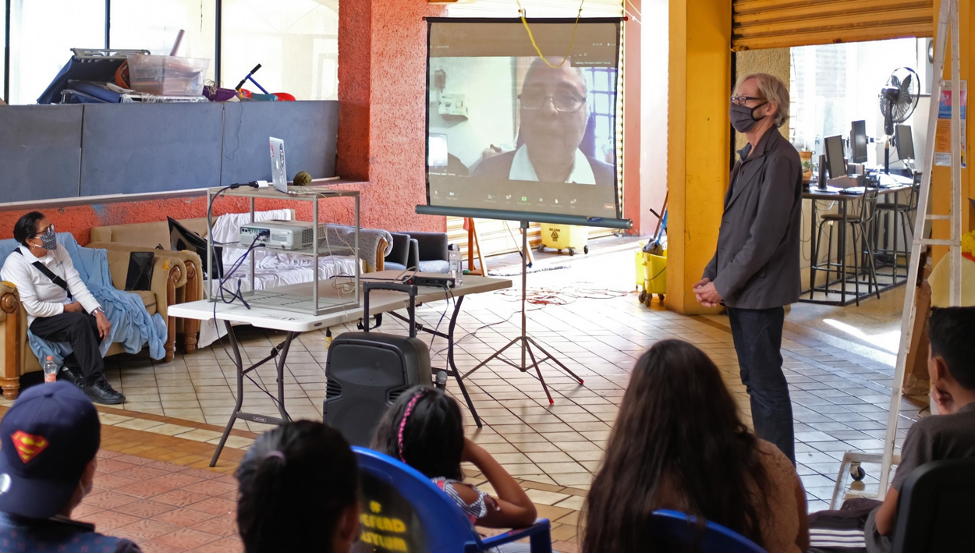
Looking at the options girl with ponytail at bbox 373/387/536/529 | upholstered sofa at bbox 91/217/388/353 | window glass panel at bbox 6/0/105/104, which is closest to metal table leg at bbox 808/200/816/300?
upholstered sofa at bbox 91/217/388/353

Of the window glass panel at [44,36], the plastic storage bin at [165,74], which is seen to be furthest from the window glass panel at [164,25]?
the plastic storage bin at [165,74]

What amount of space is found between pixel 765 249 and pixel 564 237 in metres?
7.51

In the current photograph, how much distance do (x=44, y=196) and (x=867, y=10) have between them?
5457 mm

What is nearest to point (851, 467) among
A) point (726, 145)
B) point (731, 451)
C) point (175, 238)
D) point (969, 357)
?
point (969, 357)

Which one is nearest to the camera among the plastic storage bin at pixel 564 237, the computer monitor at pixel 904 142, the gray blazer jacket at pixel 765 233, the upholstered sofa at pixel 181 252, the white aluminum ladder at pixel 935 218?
the white aluminum ladder at pixel 935 218

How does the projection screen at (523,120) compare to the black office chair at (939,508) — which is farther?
the projection screen at (523,120)

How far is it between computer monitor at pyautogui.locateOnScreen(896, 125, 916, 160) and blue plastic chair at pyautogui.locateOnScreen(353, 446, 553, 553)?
9892 millimetres

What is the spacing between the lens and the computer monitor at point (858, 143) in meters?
10.0

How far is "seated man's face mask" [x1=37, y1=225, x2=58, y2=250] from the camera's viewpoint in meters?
5.34

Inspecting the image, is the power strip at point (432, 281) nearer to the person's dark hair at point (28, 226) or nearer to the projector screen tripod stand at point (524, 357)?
the projector screen tripod stand at point (524, 357)

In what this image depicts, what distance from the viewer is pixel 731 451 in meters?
2.05

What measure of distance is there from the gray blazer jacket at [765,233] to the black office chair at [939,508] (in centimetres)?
184

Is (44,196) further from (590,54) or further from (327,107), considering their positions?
(590,54)

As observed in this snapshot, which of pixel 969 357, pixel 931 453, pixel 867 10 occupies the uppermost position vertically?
pixel 867 10
